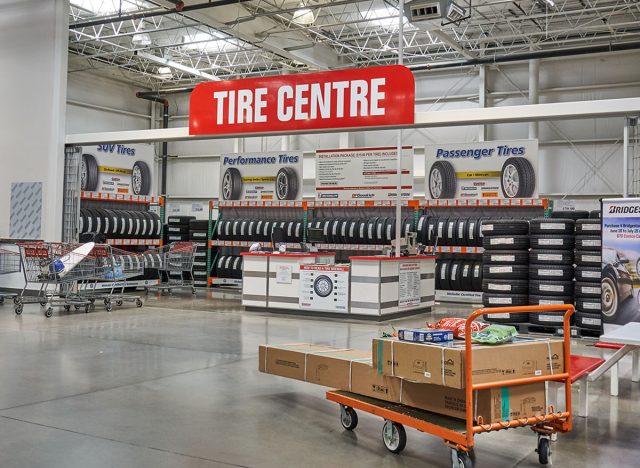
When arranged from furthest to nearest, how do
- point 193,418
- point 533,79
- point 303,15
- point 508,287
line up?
point 533,79 → point 303,15 → point 508,287 → point 193,418

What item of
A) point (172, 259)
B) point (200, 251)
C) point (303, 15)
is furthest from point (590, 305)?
point (303, 15)

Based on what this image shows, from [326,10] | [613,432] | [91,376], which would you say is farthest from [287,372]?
[326,10]

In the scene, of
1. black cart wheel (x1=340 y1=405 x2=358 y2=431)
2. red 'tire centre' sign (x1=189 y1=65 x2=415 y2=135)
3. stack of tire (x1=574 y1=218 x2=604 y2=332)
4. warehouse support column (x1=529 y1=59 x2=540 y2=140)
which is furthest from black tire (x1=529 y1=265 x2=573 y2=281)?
warehouse support column (x1=529 y1=59 x2=540 y2=140)

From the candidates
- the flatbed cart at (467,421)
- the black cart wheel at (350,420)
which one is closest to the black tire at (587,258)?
the flatbed cart at (467,421)

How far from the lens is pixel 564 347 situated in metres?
3.85

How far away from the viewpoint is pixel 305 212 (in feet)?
47.2

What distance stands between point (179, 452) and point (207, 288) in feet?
38.5

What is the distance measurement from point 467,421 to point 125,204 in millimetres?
11838

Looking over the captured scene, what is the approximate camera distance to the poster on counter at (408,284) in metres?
10.3

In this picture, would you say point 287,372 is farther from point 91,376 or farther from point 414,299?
point 414,299

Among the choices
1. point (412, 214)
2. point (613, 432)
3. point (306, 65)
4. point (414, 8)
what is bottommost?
point (613, 432)

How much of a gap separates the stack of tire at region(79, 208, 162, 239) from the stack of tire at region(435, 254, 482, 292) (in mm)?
5721

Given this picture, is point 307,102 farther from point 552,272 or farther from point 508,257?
point 552,272

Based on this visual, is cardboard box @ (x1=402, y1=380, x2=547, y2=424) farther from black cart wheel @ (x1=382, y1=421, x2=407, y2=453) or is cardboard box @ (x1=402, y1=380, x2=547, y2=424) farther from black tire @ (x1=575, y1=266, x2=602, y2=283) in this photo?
black tire @ (x1=575, y1=266, x2=602, y2=283)
